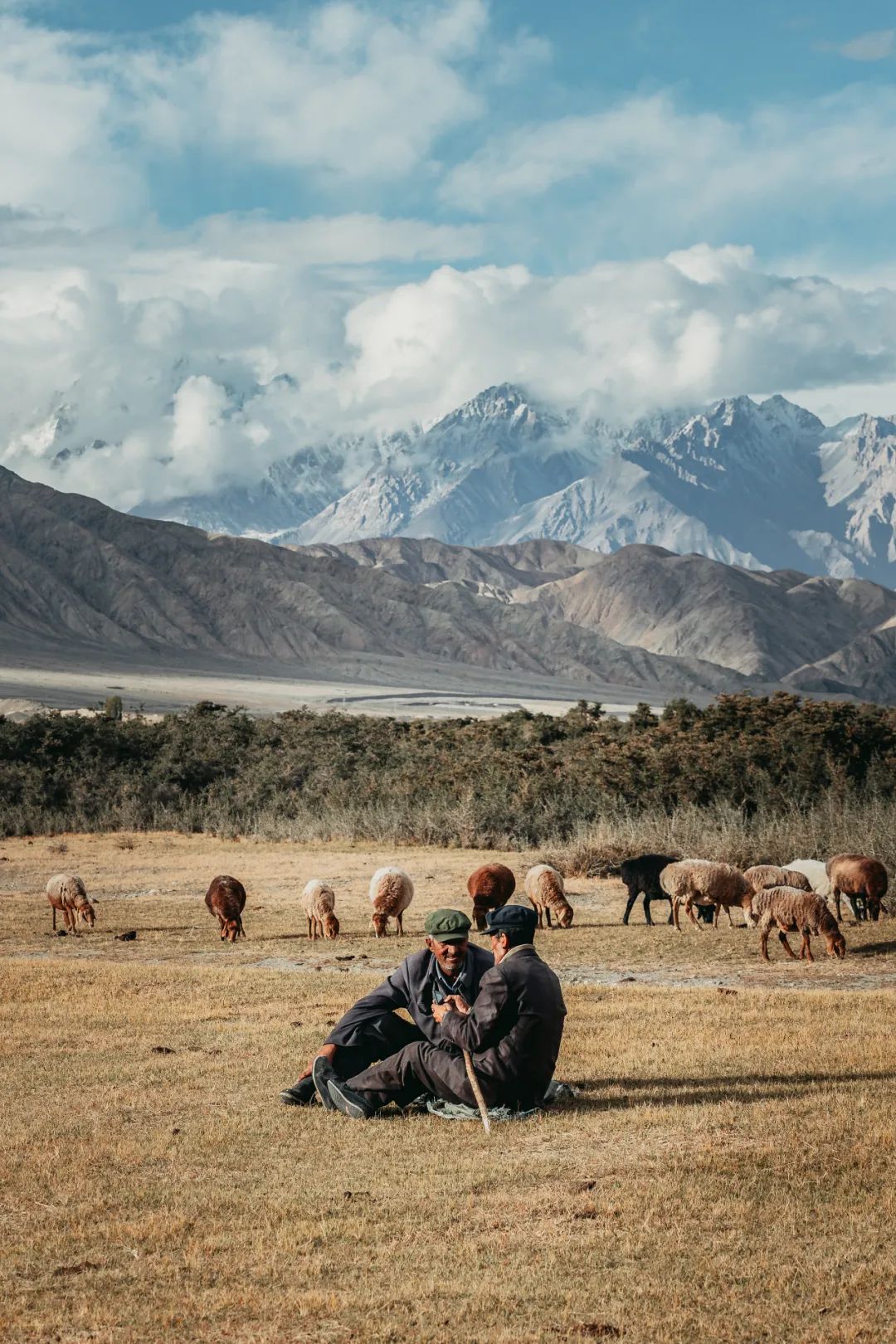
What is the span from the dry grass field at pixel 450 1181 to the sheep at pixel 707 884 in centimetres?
282

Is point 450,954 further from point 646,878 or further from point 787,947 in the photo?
point 646,878

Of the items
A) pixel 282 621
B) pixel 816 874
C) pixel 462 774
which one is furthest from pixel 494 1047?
pixel 282 621

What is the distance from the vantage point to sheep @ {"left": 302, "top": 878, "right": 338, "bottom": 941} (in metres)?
17.2

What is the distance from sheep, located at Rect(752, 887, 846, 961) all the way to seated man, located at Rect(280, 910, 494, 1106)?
631cm

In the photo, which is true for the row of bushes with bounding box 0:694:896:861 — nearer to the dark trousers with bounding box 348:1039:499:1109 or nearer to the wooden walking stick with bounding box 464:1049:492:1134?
the dark trousers with bounding box 348:1039:499:1109

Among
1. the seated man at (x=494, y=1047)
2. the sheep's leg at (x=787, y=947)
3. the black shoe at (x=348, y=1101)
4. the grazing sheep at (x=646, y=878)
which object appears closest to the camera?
the seated man at (x=494, y=1047)

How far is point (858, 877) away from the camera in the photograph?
16562 millimetres

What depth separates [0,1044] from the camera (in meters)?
10.9

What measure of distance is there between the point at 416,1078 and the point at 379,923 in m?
8.58

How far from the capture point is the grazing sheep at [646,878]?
58.0ft

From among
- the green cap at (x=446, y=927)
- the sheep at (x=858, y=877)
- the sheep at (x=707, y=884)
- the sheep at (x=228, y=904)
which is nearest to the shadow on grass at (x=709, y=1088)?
the green cap at (x=446, y=927)

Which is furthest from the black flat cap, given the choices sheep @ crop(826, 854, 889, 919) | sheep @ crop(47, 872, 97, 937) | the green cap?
sheep @ crop(47, 872, 97, 937)

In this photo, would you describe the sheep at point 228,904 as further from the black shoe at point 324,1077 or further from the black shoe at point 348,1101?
the black shoe at point 348,1101

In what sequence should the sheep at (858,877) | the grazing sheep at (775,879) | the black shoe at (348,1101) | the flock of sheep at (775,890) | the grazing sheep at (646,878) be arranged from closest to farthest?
the black shoe at (348,1101) < the flock of sheep at (775,890) < the grazing sheep at (775,879) < the sheep at (858,877) < the grazing sheep at (646,878)
